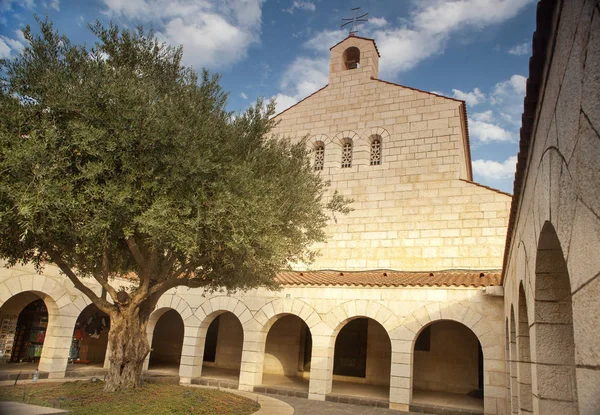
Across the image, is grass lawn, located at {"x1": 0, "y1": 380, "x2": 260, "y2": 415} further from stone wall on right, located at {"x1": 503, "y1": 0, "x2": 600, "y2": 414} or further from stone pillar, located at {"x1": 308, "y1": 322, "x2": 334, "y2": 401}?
stone wall on right, located at {"x1": 503, "y1": 0, "x2": 600, "y2": 414}

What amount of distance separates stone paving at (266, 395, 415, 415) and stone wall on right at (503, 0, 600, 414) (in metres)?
6.44

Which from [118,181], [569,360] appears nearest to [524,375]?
[569,360]

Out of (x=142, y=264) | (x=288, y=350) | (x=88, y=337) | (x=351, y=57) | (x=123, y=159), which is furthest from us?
(x=351, y=57)

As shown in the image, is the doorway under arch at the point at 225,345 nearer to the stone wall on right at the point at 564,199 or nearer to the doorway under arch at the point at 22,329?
the doorway under arch at the point at 22,329

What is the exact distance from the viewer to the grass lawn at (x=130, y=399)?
6801mm

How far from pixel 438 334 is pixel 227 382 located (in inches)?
271

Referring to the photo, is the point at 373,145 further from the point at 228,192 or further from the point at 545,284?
the point at 545,284

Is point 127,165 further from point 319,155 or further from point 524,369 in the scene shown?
point 319,155

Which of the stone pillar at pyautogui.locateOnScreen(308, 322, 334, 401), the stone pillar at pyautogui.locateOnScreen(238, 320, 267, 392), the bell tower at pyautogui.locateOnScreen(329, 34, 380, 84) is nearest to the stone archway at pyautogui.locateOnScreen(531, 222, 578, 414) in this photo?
the stone pillar at pyautogui.locateOnScreen(308, 322, 334, 401)

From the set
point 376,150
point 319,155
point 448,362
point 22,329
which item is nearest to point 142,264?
point 22,329

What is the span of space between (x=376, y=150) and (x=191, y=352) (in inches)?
355

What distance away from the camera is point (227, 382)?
1288 cm

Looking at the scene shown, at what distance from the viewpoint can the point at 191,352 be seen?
1333 cm

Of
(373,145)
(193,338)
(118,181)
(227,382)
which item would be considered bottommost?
(227,382)
